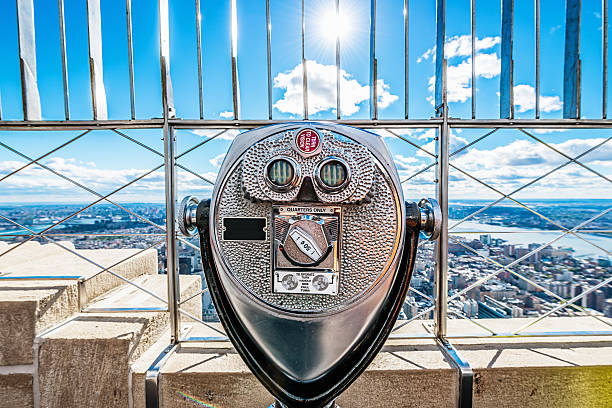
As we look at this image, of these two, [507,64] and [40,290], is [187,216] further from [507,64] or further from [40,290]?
[507,64]

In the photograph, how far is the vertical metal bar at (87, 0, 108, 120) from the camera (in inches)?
62.5

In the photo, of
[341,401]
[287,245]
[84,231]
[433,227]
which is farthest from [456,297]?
[84,231]

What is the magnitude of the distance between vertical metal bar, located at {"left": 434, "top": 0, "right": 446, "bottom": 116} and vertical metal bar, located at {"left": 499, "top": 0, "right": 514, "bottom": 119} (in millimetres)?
355

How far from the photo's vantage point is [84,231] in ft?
5.98

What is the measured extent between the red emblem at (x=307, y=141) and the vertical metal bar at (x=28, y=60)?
5.42ft

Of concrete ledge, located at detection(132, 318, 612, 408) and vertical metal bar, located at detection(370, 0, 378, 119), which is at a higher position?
vertical metal bar, located at detection(370, 0, 378, 119)

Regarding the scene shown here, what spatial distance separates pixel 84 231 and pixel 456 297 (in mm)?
2095

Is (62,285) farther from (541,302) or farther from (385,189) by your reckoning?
(541,302)

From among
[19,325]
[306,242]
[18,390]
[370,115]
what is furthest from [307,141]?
[18,390]

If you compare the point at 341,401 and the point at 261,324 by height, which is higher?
the point at 261,324

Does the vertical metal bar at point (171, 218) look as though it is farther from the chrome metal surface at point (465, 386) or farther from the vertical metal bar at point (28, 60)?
the chrome metal surface at point (465, 386)

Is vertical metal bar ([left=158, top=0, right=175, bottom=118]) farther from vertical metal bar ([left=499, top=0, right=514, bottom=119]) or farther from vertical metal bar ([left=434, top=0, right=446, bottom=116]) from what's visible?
vertical metal bar ([left=499, top=0, right=514, bottom=119])

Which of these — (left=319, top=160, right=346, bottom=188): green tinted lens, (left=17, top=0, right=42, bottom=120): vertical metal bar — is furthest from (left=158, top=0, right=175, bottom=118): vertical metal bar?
(left=319, top=160, right=346, bottom=188): green tinted lens

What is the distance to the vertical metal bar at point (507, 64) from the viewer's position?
1.61 meters
